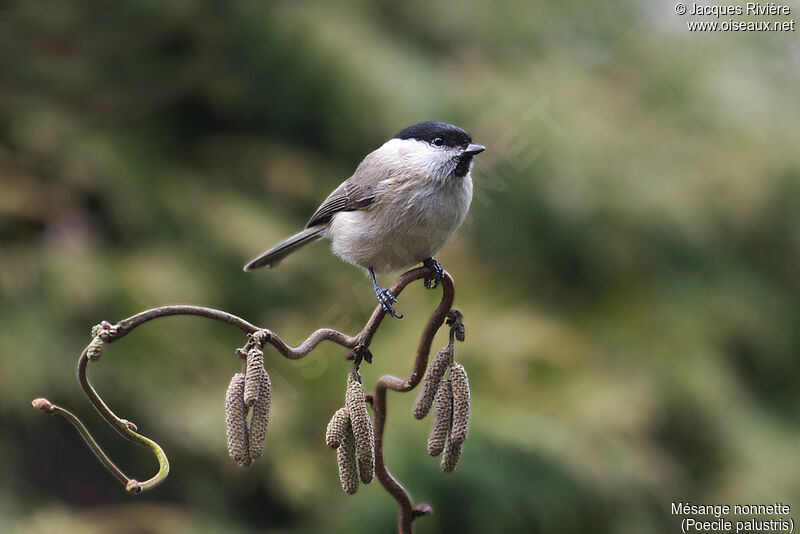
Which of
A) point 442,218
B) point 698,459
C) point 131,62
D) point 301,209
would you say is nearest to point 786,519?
point 698,459

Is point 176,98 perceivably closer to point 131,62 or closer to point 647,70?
point 131,62

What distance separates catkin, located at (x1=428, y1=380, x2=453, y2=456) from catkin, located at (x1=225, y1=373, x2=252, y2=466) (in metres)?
0.25

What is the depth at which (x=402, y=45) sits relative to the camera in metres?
3.61

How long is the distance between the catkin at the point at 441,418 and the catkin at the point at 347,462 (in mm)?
118

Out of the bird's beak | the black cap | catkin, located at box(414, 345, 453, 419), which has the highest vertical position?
the black cap

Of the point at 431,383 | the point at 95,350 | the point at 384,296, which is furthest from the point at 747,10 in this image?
the point at 95,350

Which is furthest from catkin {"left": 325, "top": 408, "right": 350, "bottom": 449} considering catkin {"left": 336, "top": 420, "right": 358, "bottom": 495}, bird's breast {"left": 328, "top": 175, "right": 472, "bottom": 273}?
bird's breast {"left": 328, "top": 175, "right": 472, "bottom": 273}

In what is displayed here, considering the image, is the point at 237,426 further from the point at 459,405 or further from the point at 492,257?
the point at 492,257

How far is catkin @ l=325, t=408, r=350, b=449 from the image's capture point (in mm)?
878

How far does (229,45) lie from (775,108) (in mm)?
2689

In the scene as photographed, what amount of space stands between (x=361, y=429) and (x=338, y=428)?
4cm

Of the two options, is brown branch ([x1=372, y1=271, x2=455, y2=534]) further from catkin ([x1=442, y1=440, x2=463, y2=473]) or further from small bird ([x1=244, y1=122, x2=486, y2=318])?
small bird ([x1=244, y1=122, x2=486, y2=318])

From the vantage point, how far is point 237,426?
0.82 metres

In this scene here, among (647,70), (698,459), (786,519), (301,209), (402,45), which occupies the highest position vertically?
(647,70)
